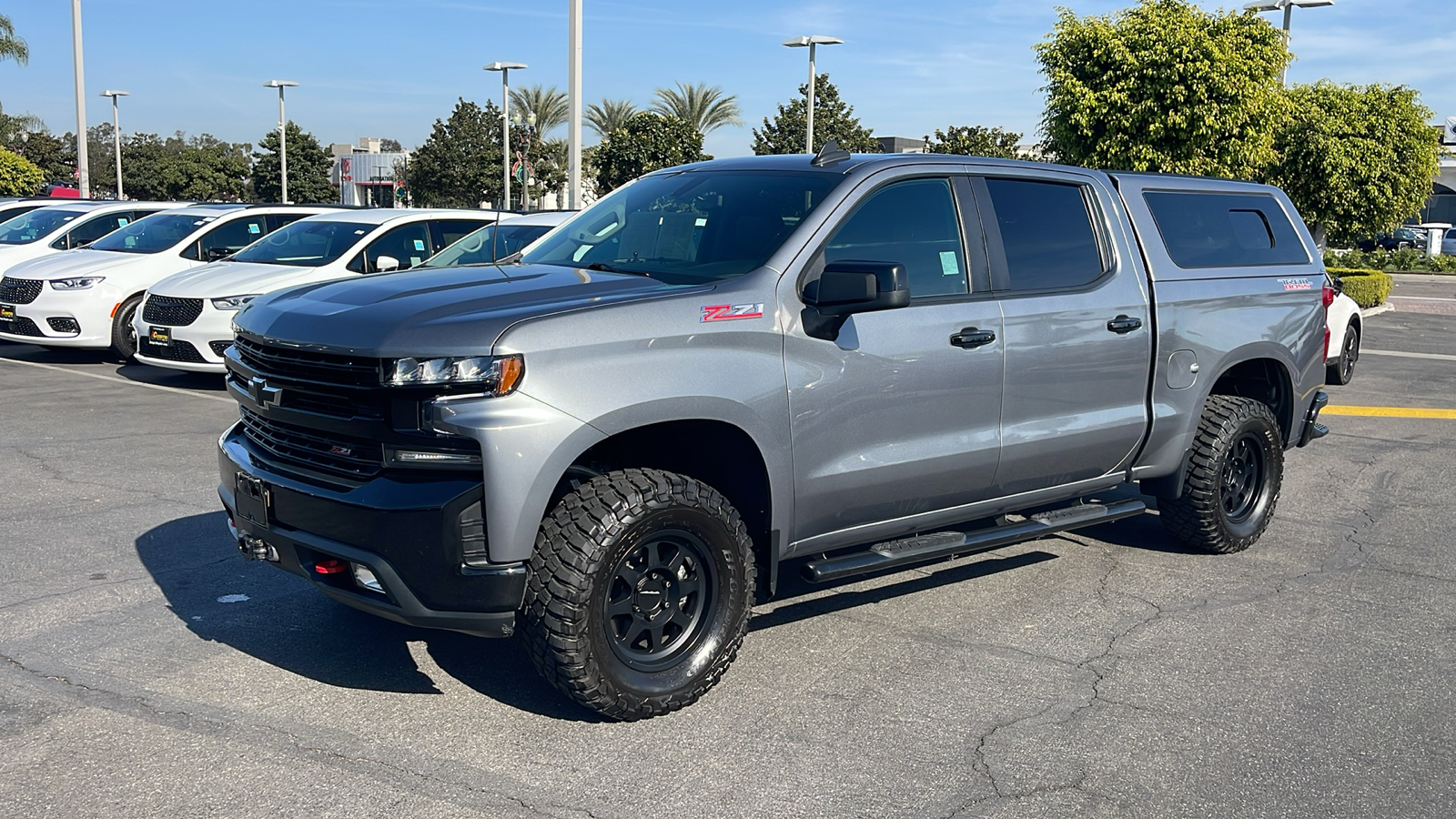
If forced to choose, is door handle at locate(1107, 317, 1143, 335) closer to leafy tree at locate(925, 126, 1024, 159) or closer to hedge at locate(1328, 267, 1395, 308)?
hedge at locate(1328, 267, 1395, 308)

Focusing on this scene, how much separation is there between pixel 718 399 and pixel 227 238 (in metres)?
11.6

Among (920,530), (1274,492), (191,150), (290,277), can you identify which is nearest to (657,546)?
(920,530)

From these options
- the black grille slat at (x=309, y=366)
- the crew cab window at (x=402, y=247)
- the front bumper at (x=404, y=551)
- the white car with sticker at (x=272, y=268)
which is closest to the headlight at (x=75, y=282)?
the white car with sticker at (x=272, y=268)

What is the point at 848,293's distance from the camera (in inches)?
176

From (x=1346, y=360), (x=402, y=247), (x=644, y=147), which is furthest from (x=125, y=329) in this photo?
(x=644, y=147)

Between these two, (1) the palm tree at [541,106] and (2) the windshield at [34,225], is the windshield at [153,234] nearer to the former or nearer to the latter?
(2) the windshield at [34,225]

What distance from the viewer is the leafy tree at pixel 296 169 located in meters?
62.4

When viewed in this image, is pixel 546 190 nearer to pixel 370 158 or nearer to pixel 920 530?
pixel 370 158

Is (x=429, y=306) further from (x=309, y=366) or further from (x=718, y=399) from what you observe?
(x=718, y=399)

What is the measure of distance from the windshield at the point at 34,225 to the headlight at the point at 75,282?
12.8 ft

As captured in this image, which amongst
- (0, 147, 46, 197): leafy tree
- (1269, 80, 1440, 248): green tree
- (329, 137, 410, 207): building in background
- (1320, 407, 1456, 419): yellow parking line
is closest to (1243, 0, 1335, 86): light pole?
(1269, 80, 1440, 248): green tree

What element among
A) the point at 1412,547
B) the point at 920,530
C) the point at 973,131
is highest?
Result: the point at 973,131

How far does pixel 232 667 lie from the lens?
15.4 ft

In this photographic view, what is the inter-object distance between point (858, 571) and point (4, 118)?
239ft
